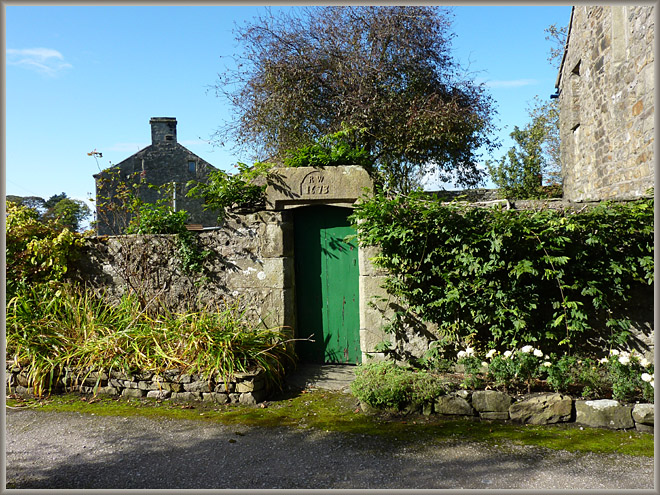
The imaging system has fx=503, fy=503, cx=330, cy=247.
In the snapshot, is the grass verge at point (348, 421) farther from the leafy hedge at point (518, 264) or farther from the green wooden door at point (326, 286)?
the leafy hedge at point (518, 264)

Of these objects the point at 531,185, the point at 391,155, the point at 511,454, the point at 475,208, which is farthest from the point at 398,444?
the point at 531,185

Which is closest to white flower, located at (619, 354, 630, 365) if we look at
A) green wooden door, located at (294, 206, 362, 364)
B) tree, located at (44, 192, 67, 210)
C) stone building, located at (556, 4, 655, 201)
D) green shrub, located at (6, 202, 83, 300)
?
stone building, located at (556, 4, 655, 201)

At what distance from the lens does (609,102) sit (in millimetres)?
7242

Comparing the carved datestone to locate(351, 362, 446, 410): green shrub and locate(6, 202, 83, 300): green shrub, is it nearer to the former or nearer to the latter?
locate(351, 362, 446, 410): green shrub

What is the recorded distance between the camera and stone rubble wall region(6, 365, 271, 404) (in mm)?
5293

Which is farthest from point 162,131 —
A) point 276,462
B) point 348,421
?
point 276,462

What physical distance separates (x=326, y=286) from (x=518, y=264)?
7.52ft

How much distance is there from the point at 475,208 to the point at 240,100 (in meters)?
10.5

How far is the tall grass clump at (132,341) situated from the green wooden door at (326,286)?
40 centimetres

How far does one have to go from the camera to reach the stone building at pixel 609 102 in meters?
5.95

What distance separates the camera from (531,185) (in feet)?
62.0

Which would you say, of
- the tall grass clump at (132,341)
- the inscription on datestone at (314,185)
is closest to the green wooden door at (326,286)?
the inscription on datestone at (314,185)

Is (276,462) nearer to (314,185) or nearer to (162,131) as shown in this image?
(314,185)

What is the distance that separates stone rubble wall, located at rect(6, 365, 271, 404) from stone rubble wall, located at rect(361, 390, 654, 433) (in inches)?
49.3
